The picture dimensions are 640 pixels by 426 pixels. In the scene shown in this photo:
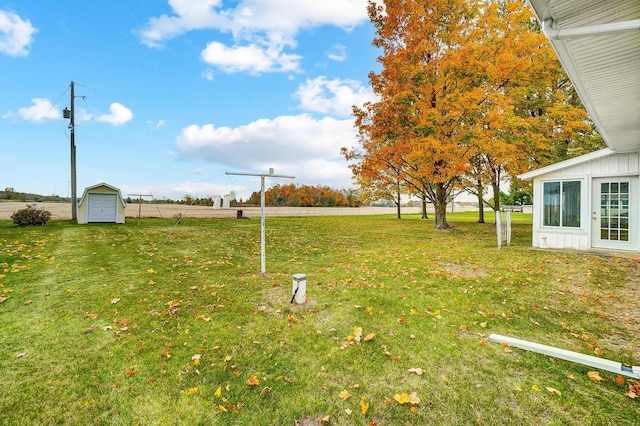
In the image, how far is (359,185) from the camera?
32.8 m

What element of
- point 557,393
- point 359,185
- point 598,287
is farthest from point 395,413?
point 359,185

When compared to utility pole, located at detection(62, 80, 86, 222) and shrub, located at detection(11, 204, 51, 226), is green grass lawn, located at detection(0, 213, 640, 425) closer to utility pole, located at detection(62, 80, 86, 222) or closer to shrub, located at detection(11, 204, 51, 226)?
shrub, located at detection(11, 204, 51, 226)

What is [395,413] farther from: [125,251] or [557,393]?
[125,251]

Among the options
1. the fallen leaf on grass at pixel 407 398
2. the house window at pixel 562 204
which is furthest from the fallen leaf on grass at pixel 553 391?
the house window at pixel 562 204

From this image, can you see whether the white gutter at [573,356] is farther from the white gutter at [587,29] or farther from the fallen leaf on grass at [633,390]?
the white gutter at [587,29]

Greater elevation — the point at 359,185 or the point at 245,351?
the point at 359,185

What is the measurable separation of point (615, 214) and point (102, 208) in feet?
82.5

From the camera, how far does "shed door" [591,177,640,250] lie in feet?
28.5

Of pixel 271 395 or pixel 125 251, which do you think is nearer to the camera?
pixel 271 395

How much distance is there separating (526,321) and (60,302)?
7.39m

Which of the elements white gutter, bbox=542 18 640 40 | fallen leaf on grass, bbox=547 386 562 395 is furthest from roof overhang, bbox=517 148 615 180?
fallen leaf on grass, bbox=547 386 562 395

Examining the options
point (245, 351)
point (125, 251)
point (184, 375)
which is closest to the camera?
point (184, 375)

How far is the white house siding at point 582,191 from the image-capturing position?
8.66m

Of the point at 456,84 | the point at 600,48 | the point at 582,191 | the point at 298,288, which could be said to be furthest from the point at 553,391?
the point at 456,84
